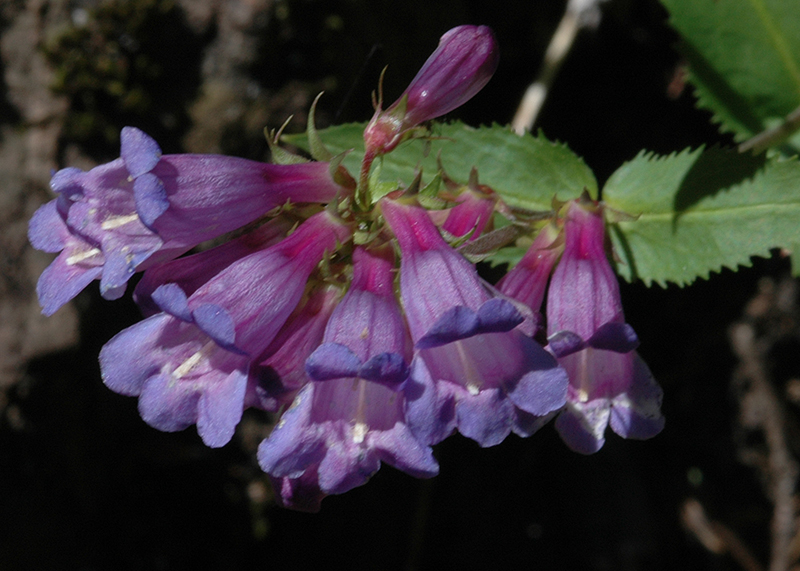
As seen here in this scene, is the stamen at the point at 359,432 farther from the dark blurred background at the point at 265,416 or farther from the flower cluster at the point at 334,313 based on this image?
the dark blurred background at the point at 265,416

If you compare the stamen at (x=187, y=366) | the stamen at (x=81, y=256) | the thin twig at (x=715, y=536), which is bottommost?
the thin twig at (x=715, y=536)

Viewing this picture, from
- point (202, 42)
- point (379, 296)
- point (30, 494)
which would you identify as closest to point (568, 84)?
point (202, 42)

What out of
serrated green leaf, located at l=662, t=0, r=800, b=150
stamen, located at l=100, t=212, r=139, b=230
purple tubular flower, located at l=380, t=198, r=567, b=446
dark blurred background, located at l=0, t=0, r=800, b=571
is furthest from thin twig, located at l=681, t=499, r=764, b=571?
stamen, located at l=100, t=212, r=139, b=230

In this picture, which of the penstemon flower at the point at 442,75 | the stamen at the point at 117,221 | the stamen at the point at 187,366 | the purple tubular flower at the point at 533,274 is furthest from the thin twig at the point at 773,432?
the stamen at the point at 117,221

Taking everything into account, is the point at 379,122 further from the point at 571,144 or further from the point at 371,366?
the point at 571,144

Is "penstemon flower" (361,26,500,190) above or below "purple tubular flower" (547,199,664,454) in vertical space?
above

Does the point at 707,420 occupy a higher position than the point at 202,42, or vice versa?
the point at 202,42

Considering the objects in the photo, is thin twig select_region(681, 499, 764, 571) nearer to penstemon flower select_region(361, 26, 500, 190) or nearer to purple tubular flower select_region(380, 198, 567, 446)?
purple tubular flower select_region(380, 198, 567, 446)
